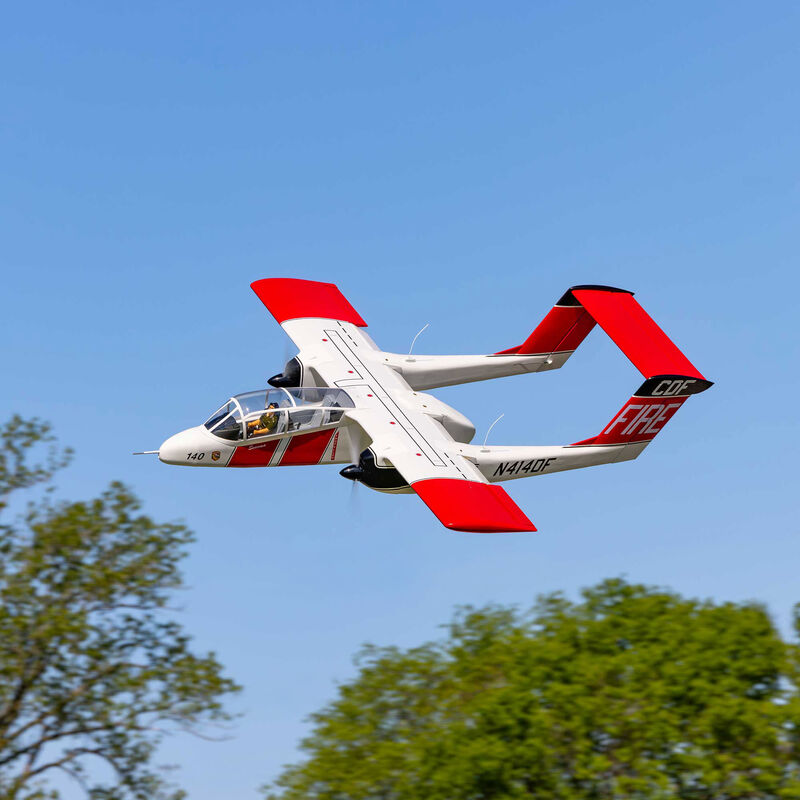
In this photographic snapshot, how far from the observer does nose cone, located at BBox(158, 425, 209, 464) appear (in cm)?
2972

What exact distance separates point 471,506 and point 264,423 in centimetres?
585

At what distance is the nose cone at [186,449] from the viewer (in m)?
29.7

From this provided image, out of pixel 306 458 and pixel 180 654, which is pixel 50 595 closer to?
pixel 180 654

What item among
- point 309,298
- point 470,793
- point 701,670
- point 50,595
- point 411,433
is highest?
point 309,298

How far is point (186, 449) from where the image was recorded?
29.7m

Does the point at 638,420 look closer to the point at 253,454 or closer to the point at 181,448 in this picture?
the point at 253,454

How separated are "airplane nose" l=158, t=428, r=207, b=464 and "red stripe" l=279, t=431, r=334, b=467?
78.0 inches

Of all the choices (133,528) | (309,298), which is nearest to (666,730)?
(133,528)

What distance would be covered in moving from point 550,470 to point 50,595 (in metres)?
11.9

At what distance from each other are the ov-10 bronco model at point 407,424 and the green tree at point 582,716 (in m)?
3.78

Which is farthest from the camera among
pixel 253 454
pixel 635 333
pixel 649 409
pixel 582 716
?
pixel 635 333

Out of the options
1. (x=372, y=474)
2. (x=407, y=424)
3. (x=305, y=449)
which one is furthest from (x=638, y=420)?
(x=305, y=449)

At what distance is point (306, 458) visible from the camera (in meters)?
30.3

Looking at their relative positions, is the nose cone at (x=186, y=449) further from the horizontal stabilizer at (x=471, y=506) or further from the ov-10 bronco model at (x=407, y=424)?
the horizontal stabilizer at (x=471, y=506)
